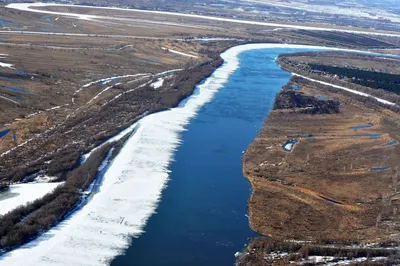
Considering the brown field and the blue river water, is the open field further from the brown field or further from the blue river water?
the blue river water

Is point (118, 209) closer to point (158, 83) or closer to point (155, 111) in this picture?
point (155, 111)

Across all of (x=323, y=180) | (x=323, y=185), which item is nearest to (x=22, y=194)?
(x=323, y=185)

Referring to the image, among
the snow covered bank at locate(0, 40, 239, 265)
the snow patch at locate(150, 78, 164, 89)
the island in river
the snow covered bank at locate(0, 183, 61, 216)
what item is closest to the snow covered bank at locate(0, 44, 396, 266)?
the snow covered bank at locate(0, 40, 239, 265)

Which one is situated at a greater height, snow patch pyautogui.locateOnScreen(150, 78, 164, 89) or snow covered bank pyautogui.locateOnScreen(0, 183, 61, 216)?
snow patch pyautogui.locateOnScreen(150, 78, 164, 89)

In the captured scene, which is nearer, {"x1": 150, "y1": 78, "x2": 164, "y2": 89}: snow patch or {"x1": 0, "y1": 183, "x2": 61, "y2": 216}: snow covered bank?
{"x1": 0, "y1": 183, "x2": 61, "y2": 216}: snow covered bank

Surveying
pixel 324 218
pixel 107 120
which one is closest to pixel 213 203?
pixel 324 218

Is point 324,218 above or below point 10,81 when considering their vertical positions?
below

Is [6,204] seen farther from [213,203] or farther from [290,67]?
[290,67]
